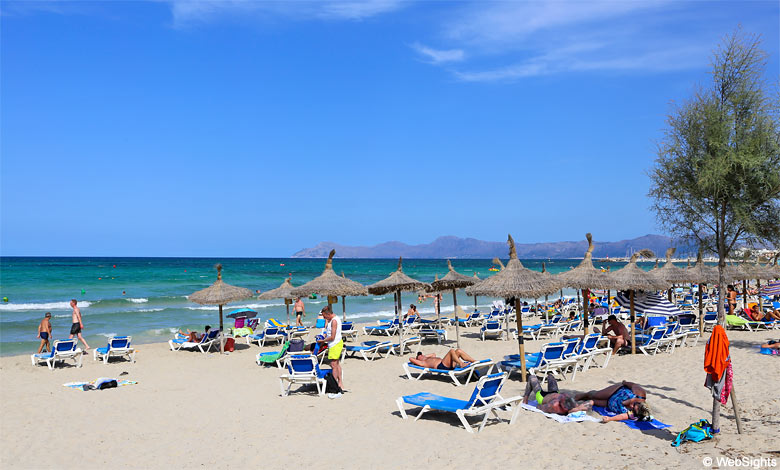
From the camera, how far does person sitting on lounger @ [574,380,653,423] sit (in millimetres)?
6703

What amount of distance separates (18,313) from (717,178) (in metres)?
29.9

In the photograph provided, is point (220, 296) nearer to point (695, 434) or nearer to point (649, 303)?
point (649, 303)

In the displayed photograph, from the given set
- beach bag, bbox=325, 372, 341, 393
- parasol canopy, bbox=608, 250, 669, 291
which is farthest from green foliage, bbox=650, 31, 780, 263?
beach bag, bbox=325, 372, 341, 393

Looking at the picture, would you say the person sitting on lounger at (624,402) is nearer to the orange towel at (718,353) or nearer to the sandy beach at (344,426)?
the sandy beach at (344,426)

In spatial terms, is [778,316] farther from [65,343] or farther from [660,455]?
[65,343]

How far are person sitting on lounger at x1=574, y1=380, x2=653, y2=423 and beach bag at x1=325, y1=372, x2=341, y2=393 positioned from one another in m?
3.92

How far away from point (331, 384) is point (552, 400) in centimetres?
354

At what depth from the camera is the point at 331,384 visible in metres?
9.08

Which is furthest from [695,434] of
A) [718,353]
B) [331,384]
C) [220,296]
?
[220,296]

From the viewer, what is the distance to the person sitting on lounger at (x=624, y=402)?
670cm

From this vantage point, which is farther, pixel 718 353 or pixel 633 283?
pixel 633 283

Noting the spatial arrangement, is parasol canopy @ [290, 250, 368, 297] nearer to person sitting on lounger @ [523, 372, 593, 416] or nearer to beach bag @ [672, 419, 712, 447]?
person sitting on lounger @ [523, 372, 593, 416]

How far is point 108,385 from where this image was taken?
10.1m

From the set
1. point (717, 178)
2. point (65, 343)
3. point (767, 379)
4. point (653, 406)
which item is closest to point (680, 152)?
point (717, 178)
